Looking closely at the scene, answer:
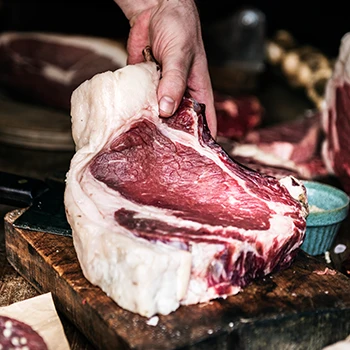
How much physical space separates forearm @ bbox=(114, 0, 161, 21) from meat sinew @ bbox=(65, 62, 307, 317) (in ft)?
2.60

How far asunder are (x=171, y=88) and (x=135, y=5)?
104 centimetres

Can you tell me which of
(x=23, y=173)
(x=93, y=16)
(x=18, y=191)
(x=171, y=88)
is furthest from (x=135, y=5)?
(x=93, y=16)

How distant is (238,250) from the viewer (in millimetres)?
2146

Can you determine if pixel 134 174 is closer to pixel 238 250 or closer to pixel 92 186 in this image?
pixel 92 186

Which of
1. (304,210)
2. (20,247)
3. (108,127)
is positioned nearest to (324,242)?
(304,210)

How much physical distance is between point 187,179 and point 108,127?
38 cm

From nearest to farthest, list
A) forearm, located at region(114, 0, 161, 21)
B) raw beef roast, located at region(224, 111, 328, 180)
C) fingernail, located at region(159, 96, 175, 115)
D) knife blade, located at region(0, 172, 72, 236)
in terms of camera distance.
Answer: fingernail, located at region(159, 96, 175, 115) → knife blade, located at region(0, 172, 72, 236) → forearm, located at region(114, 0, 161, 21) → raw beef roast, located at region(224, 111, 328, 180)

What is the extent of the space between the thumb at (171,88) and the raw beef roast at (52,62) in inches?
106

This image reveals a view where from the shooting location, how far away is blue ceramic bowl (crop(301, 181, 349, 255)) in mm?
2846

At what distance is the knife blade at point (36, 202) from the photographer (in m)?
2.64

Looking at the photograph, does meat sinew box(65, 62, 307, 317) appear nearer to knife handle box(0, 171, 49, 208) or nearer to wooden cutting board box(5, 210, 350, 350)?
wooden cutting board box(5, 210, 350, 350)

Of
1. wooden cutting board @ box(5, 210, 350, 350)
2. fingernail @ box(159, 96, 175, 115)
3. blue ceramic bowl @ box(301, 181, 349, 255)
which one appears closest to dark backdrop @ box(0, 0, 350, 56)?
blue ceramic bowl @ box(301, 181, 349, 255)

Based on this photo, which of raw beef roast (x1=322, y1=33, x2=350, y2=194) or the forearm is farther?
raw beef roast (x1=322, y1=33, x2=350, y2=194)

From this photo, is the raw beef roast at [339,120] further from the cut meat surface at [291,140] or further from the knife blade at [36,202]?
the knife blade at [36,202]
